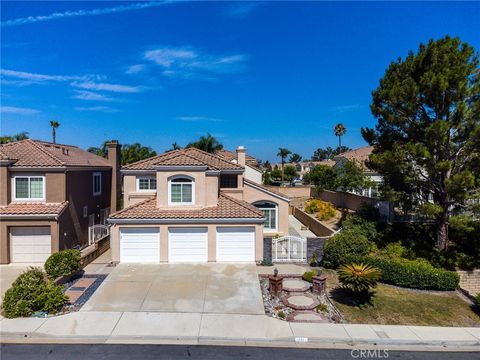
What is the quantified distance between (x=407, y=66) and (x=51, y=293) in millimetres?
22639

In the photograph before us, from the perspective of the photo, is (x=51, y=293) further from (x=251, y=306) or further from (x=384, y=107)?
(x=384, y=107)

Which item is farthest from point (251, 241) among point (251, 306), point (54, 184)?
point (54, 184)

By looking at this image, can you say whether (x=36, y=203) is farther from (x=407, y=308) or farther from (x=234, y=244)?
(x=407, y=308)

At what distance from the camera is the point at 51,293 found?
43.3 feet

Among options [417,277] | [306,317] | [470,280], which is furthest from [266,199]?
[470,280]

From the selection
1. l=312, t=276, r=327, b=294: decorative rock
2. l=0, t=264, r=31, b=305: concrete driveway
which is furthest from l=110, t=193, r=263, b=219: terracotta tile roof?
l=0, t=264, r=31, b=305: concrete driveway

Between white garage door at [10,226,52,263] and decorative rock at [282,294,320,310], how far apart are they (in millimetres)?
14622

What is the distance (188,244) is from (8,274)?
9.72 metres

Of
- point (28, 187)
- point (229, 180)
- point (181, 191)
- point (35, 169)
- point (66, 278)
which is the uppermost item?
point (35, 169)

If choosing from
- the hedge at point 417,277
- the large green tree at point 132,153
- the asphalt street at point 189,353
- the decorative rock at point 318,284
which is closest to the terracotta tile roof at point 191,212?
the decorative rock at point 318,284

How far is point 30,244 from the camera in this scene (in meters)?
19.5

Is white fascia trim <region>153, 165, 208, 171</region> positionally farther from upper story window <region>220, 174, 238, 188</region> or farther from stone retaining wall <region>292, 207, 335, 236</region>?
stone retaining wall <region>292, 207, 335, 236</region>

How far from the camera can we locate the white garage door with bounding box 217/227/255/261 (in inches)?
750

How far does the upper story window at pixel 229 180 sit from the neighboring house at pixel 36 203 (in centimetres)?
998
